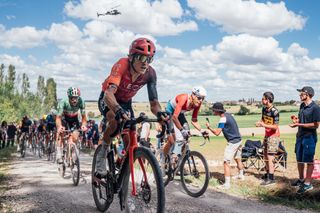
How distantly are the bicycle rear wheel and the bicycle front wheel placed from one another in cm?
A: 318

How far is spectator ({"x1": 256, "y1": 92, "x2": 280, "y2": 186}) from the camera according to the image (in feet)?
31.1

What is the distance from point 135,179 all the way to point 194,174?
12.0 feet

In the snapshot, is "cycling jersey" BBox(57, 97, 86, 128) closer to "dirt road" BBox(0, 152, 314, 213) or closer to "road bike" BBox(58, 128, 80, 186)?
"road bike" BBox(58, 128, 80, 186)

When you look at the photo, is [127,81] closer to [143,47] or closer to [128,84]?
[128,84]

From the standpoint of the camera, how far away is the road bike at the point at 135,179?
4156 millimetres

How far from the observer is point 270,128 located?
965 centimetres

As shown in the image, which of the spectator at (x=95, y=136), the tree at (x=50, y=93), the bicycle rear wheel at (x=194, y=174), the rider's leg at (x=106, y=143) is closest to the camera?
the rider's leg at (x=106, y=143)

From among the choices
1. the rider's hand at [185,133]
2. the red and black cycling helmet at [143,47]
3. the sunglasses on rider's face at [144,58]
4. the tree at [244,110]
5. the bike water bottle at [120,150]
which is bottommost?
the bike water bottle at [120,150]

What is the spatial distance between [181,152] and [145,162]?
4.17 metres

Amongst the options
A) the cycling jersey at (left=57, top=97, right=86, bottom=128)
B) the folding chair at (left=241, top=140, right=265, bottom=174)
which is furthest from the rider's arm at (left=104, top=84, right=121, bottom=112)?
the folding chair at (left=241, top=140, right=265, bottom=174)

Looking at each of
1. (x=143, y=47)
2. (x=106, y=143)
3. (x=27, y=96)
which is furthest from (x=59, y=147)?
(x=27, y=96)

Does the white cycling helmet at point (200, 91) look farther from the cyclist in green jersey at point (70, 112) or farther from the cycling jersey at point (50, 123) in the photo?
the cycling jersey at point (50, 123)

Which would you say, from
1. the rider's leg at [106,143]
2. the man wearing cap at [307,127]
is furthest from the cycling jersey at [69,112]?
the man wearing cap at [307,127]

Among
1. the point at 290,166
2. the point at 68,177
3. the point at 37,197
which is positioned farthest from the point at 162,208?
the point at 290,166
